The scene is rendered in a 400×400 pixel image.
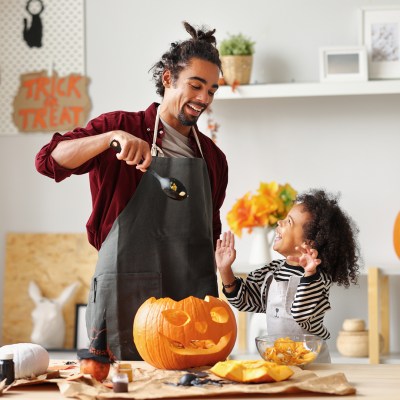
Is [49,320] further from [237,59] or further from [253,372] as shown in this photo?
[253,372]

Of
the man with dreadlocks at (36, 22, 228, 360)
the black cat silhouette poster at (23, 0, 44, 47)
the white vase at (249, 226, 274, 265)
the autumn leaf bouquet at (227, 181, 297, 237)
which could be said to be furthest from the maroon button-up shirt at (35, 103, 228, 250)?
the black cat silhouette poster at (23, 0, 44, 47)

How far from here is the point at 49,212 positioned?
3.95m

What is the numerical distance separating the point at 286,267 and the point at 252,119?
1697mm

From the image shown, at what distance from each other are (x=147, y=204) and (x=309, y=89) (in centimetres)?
170

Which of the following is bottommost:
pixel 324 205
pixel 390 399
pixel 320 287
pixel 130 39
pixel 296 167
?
pixel 390 399

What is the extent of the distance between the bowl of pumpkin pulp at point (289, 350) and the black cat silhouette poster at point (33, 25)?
2638mm

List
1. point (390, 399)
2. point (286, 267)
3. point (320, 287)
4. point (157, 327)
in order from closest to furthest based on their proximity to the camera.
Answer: point (390, 399)
point (157, 327)
point (320, 287)
point (286, 267)

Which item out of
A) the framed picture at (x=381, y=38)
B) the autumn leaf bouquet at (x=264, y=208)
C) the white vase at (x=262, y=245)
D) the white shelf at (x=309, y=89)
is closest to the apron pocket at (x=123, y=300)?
the autumn leaf bouquet at (x=264, y=208)

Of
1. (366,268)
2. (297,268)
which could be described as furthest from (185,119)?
(366,268)

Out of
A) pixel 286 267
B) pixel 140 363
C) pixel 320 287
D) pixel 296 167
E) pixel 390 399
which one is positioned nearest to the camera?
pixel 390 399

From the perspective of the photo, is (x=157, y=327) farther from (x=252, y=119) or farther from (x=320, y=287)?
(x=252, y=119)

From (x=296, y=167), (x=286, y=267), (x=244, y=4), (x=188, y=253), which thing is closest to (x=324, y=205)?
(x=286, y=267)

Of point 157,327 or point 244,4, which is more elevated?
point 244,4

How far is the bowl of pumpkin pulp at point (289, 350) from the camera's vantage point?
170cm
